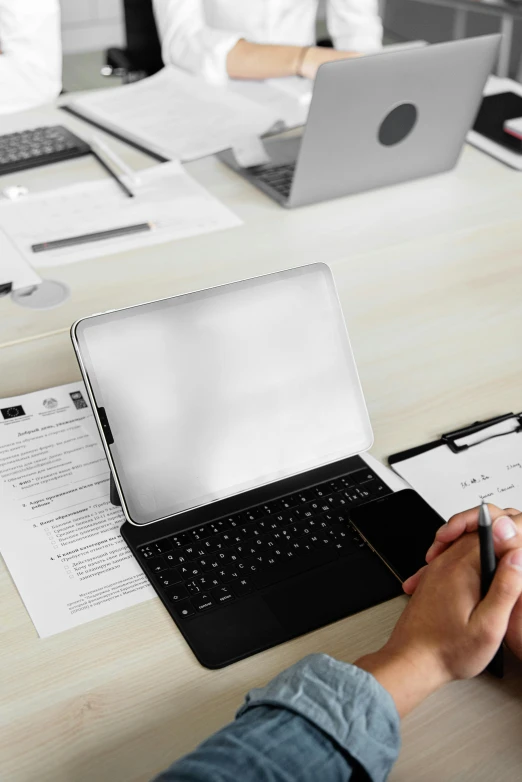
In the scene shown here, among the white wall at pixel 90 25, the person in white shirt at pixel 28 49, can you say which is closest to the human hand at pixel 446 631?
the person in white shirt at pixel 28 49

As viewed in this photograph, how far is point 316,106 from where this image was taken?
1228 millimetres

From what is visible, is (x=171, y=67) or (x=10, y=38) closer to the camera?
(x=171, y=67)

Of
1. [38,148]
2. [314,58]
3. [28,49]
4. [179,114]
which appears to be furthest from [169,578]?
[28,49]

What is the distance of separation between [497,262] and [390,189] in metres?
0.27

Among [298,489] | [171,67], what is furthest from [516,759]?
[171,67]

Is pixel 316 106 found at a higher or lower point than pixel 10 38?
higher

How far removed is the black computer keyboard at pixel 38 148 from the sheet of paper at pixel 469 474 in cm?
96

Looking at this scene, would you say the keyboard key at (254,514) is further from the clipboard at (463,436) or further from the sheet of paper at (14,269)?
the sheet of paper at (14,269)

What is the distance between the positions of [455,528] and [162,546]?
289 mm

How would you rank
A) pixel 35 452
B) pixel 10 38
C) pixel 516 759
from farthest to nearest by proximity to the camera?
pixel 10 38 < pixel 35 452 < pixel 516 759

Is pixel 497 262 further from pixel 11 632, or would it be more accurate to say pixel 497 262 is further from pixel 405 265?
pixel 11 632

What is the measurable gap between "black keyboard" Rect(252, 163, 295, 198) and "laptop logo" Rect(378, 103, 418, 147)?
185 millimetres

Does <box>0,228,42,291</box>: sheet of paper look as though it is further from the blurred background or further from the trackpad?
the blurred background

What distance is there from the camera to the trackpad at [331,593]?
0.74 metres
